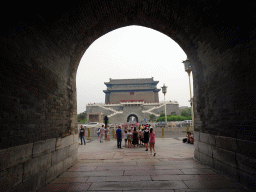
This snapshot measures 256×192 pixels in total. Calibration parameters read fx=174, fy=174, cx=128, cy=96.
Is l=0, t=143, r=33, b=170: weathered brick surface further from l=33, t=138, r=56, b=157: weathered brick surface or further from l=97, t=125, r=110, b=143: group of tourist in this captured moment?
l=97, t=125, r=110, b=143: group of tourist

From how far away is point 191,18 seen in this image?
18.4ft

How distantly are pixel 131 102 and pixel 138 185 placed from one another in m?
46.2

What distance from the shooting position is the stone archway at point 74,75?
3410 mm

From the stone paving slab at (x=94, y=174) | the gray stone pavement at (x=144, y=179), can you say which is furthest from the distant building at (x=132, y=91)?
the stone paving slab at (x=94, y=174)

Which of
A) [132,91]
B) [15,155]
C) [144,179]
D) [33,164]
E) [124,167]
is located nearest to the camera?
[15,155]

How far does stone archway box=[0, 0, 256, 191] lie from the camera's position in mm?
3410

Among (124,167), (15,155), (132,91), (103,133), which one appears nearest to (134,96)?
(132,91)

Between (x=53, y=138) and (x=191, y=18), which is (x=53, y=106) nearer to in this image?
(x=53, y=138)

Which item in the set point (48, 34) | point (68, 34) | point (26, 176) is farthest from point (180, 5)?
point (26, 176)

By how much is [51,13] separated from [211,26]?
14.1ft

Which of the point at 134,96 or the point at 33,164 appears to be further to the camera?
the point at 134,96

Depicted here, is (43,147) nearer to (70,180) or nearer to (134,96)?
(70,180)

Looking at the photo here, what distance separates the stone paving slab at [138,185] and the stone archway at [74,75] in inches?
53.4

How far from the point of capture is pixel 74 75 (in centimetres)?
698
